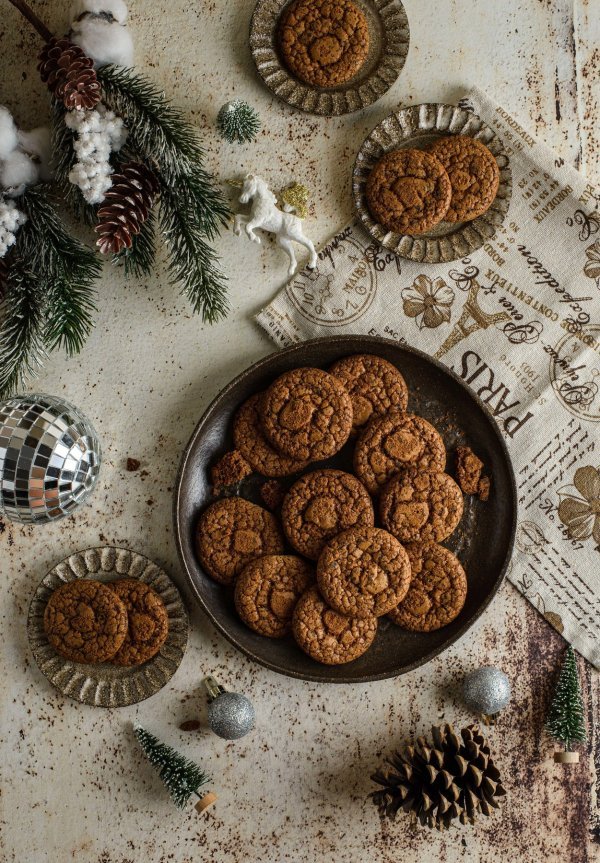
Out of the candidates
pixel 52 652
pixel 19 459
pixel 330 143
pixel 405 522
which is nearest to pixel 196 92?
pixel 330 143

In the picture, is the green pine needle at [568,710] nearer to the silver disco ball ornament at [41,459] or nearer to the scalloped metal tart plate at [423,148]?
the scalloped metal tart plate at [423,148]

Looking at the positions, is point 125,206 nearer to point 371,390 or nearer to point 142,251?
point 142,251

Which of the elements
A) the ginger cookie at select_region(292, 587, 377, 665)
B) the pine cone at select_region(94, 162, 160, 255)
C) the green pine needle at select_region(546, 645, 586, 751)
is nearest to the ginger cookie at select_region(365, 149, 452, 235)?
the pine cone at select_region(94, 162, 160, 255)

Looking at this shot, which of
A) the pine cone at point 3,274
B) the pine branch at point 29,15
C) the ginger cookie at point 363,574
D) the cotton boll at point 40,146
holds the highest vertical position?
the pine branch at point 29,15

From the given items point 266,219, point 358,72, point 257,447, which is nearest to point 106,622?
point 257,447

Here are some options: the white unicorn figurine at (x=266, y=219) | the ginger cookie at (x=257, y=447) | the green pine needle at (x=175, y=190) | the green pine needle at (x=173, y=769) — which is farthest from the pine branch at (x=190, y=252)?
the green pine needle at (x=173, y=769)

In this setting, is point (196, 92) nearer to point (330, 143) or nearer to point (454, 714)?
point (330, 143)
